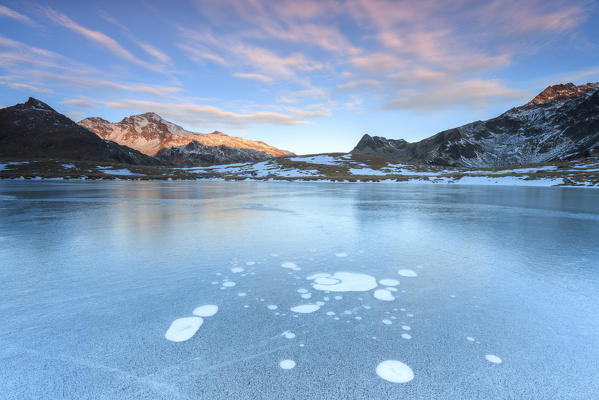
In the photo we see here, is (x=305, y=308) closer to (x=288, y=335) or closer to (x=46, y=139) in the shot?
(x=288, y=335)

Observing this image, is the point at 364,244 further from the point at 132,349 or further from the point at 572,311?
the point at 132,349

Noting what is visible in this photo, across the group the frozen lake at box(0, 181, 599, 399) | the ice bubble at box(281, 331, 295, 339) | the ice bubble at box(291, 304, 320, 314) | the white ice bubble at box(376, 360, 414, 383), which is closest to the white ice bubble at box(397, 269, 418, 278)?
the frozen lake at box(0, 181, 599, 399)

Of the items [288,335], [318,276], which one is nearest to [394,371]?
[288,335]

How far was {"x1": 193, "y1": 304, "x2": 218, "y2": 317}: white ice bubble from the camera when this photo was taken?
3121 millimetres

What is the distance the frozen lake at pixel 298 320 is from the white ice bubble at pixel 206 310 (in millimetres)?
25

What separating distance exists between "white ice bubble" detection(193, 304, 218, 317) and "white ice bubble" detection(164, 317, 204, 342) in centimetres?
10

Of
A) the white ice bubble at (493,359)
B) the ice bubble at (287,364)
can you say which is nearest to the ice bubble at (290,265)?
the ice bubble at (287,364)

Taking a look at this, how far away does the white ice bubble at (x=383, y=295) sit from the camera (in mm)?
3544

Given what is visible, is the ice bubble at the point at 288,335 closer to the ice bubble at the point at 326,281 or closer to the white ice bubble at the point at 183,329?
the white ice bubble at the point at 183,329

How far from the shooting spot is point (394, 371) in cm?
221

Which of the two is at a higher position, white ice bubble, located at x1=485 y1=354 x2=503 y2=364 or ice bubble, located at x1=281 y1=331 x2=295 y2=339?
white ice bubble, located at x1=485 y1=354 x2=503 y2=364

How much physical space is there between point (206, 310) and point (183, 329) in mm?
418

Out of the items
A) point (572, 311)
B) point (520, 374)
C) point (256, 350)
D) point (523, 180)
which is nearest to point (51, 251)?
point (256, 350)

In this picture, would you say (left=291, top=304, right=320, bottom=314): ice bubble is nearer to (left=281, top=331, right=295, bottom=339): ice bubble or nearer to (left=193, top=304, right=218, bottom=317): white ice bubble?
(left=281, top=331, right=295, bottom=339): ice bubble
